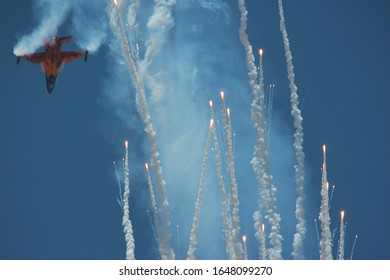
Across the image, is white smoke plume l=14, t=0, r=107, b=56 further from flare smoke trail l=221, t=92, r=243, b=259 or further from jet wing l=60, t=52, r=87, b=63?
flare smoke trail l=221, t=92, r=243, b=259

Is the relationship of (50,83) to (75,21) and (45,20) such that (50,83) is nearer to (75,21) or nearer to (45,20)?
(45,20)

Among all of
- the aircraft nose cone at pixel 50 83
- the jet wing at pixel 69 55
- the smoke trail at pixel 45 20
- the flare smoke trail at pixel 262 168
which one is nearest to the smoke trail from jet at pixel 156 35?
the jet wing at pixel 69 55

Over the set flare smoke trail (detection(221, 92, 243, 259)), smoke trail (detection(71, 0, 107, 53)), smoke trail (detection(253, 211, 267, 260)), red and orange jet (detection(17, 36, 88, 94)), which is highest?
smoke trail (detection(71, 0, 107, 53))

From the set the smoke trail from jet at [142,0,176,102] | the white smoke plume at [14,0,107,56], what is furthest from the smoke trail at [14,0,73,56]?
the smoke trail from jet at [142,0,176,102]

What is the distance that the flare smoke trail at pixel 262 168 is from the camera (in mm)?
44219

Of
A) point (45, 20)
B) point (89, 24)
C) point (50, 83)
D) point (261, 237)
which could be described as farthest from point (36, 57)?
point (261, 237)

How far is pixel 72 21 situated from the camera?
169ft

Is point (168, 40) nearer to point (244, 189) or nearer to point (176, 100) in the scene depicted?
point (176, 100)

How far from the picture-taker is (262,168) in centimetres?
4538

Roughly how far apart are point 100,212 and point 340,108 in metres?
15.2

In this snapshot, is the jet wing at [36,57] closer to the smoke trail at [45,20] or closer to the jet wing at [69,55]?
the smoke trail at [45,20]

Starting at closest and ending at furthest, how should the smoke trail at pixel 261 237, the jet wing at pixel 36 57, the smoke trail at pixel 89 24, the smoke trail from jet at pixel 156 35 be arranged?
1. the smoke trail at pixel 261 237
2. the jet wing at pixel 36 57
3. the smoke trail at pixel 89 24
4. the smoke trail from jet at pixel 156 35

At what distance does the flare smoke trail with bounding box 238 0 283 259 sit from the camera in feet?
145
